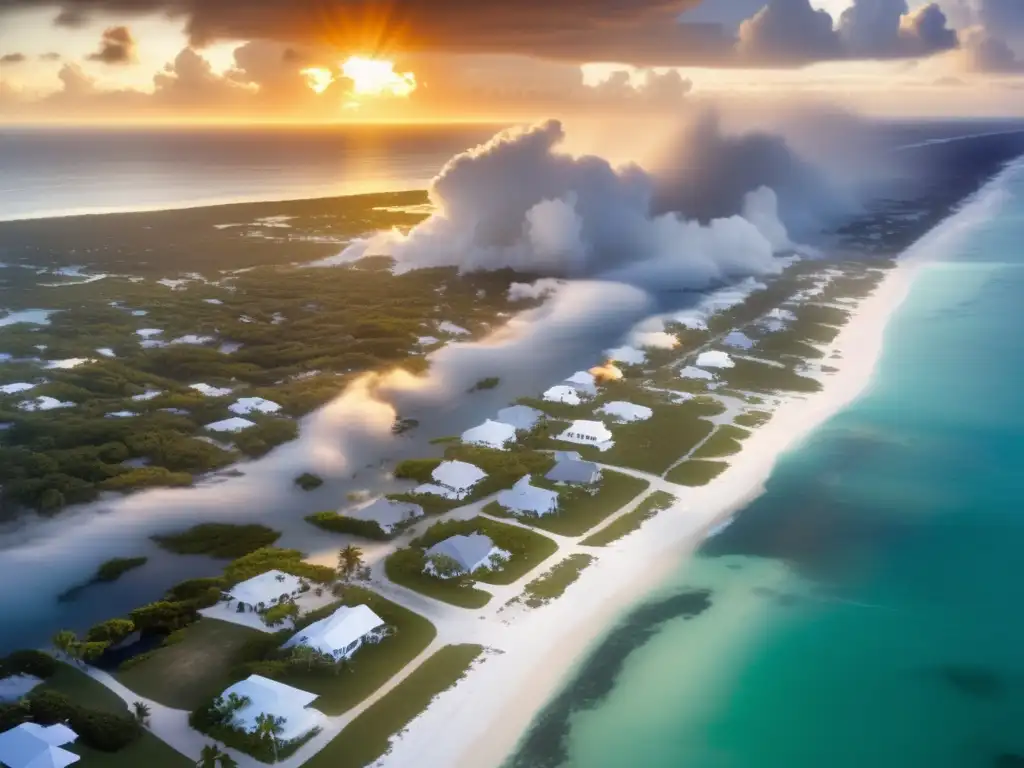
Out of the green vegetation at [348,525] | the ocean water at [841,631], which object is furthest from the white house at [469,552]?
the ocean water at [841,631]

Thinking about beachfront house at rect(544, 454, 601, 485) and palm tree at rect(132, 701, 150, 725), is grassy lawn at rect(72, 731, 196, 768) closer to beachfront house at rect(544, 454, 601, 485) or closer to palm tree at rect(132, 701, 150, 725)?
palm tree at rect(132, 701, 150, 725)

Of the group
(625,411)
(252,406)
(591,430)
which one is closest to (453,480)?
(591,430)

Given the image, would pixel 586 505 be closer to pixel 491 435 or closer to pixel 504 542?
pixel 504 542

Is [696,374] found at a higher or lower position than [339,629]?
higher

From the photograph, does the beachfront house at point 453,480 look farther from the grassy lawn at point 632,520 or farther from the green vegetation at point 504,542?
the grassy lawn at point 632,520

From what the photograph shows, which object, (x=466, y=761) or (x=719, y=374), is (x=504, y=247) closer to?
(x=719, y=374)

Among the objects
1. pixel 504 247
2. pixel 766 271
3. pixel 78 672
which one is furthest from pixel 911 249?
pixel 78 672
